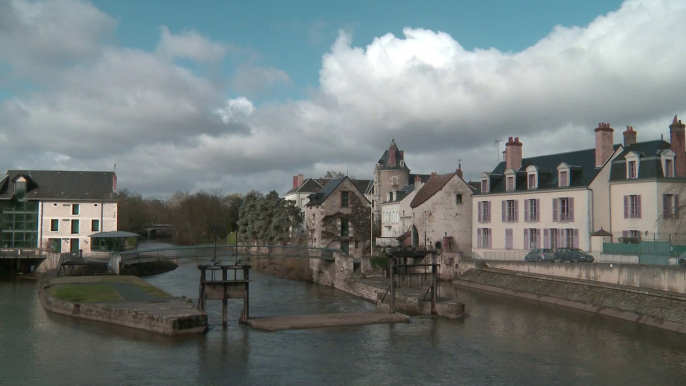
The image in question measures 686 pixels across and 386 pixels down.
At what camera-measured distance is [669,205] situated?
27.1 meters

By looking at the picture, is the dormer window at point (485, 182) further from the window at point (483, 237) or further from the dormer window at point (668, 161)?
the dormer window at point (668, 161)

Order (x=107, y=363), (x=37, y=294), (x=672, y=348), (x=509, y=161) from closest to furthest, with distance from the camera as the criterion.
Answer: (x=107, y=363), (x=672, y=348), (x=37, y=294), (x=509, y=161)

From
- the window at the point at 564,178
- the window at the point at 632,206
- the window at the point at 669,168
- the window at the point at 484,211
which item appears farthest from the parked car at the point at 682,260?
the window at the point at 484,211

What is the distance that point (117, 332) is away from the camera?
18328 mm

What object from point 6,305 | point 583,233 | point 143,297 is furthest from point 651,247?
point 6,305

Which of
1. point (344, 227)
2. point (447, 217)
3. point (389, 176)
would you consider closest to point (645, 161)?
point (447, 217)

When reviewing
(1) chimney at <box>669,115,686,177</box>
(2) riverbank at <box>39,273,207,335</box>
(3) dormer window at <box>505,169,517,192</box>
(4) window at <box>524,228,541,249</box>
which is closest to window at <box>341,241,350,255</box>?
(3) dormer window at <box>505,169,517,192</box>

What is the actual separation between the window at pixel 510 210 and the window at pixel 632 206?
269 inches

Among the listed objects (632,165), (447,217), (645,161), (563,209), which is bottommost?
(447,217)

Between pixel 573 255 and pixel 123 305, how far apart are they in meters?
20.7

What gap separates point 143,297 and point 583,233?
21626 millimetres

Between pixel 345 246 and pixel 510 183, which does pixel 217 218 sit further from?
pixel 510 183

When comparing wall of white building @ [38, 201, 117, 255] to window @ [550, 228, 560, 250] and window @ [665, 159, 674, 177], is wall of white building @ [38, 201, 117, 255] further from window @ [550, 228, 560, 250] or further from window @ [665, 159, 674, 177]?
window @ [665, 159, 674, 177]

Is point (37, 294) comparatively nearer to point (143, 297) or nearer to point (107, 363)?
point (143, 297)
